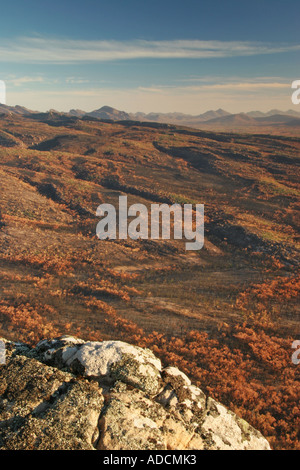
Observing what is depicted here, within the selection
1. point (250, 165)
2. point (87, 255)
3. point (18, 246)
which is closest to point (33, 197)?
point (18, 246)

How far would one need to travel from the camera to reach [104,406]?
26.9 ft

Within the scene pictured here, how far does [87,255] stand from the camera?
2811cm

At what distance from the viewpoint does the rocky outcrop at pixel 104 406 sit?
725 cm

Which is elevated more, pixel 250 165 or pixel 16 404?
pixel 250 165

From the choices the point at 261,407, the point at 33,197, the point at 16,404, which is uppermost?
the point at 33,197

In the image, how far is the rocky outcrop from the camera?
23.8 feet
